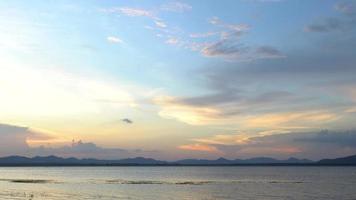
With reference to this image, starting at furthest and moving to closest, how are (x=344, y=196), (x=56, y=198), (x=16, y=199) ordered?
(x=344, y=196) → (x=56, y=198) → (x=16, y=199)

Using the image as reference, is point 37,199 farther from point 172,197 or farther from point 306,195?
point 306,195

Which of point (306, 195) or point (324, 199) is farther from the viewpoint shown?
point (306, 195)

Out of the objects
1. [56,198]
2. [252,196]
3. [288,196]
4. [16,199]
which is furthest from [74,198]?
[288,196]

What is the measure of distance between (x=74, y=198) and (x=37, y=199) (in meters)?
6.89

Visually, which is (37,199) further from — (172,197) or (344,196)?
(344,196)

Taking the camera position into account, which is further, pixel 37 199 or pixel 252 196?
pixel 252 196

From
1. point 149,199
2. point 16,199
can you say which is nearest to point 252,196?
point 149,199

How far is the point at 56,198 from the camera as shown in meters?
81.1

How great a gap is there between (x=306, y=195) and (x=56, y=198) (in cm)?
4457

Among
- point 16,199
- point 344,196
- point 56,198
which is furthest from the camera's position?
point 344,196

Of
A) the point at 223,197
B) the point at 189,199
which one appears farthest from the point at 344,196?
the point at 189,199

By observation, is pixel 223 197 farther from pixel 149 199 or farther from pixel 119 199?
pixel 119 199

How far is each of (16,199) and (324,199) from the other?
164 ft

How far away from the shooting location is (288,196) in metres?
87.0
